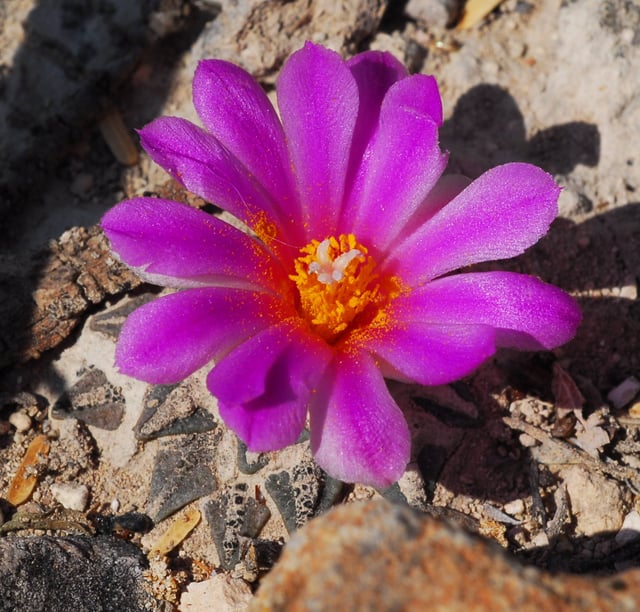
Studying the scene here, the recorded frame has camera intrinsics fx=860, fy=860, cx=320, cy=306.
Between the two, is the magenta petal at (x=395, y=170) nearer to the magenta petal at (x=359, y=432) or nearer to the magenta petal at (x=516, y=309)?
the magenta petal at (x=516, y=309)

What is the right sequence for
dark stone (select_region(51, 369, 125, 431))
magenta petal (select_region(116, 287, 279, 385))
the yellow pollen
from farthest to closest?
dark stone (select_region(51, 369, 125, 431)) < the yellow pollen < magenta petal (select_region(116, 287, 279, 385))

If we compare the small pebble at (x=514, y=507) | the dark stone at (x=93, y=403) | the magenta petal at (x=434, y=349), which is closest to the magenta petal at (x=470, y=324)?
the magenta petal at (x=434, y=349)

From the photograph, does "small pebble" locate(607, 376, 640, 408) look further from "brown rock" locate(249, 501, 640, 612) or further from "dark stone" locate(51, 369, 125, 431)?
"dark stone" locate(51, 369, 125, 431)

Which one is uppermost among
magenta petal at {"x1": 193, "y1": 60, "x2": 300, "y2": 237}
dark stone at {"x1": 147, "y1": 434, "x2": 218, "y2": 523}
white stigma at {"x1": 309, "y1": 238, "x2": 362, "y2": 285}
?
magenta petal at {"x1": 193, "y1": 60, "x2": 300, "y2": 237}

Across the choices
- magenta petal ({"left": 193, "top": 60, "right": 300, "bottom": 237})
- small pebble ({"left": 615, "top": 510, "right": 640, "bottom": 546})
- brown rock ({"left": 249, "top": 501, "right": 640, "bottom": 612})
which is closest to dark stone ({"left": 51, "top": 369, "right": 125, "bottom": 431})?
magenta petal ({"left": 193, "top": 60, "right": 300, "bottom": 237})

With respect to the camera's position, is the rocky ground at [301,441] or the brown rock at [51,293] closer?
the rocky ground at [301,441]

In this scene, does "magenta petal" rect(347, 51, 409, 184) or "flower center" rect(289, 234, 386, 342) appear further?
"magenta petal" rect(347, 51, 409, 184)
